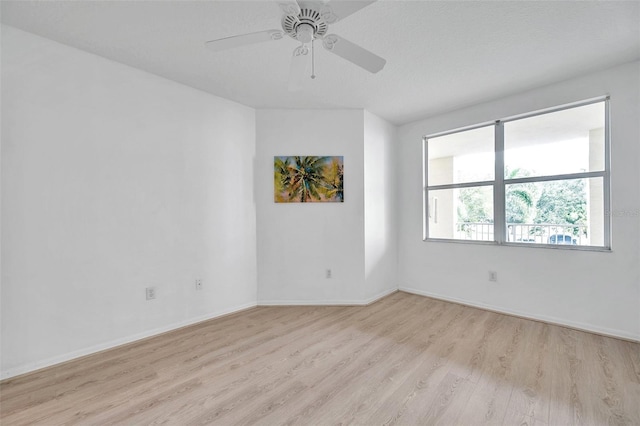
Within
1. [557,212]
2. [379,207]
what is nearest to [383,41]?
[379,207]

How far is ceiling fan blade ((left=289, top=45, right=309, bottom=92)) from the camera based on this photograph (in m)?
→ 1.69

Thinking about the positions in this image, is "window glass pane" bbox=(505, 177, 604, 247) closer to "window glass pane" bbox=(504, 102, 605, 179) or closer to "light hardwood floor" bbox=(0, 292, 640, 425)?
"window glass pane" bbox=(504, 102, 605, 179)

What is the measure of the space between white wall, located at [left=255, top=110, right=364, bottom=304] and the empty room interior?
28mm

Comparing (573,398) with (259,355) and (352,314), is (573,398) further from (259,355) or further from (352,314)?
(259,355)

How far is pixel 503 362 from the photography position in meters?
2.14

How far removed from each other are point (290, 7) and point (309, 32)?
0.61 ft

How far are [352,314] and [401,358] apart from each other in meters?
1.04

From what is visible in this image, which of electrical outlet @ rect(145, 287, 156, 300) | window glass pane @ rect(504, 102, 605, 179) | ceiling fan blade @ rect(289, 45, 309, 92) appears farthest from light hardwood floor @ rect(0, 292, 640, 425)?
ceiling fan blade @ rect(289, 45, 309, 92)

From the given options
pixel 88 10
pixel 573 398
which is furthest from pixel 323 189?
pixel 573 398

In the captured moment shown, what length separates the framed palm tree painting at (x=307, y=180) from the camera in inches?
139

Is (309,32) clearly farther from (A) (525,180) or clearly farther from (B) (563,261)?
(B) (563,261)

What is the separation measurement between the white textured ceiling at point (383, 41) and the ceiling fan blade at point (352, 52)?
1.36ft

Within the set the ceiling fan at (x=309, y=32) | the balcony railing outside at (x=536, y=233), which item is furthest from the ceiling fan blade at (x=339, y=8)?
the balcony railing outside at (x=536, y=233)

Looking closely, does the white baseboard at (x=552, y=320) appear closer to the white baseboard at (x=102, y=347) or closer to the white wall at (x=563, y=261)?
the white wall at (x=563, y=261)
